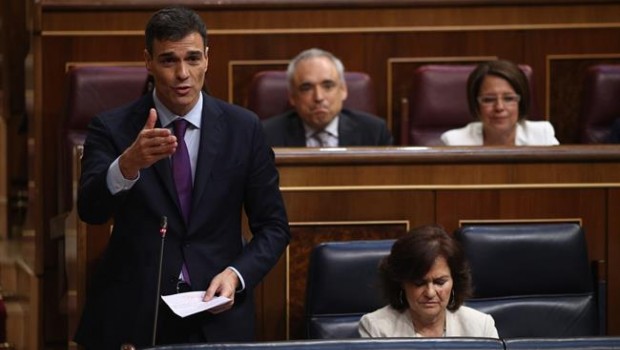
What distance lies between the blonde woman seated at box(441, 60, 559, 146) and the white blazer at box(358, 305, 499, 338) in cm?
76

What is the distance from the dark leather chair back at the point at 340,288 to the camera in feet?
6.22

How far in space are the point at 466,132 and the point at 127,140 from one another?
3.38 ft

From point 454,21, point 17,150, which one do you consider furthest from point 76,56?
point 454,21

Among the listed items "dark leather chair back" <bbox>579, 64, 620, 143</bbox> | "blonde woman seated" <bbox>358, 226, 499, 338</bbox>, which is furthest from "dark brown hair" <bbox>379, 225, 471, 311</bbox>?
"dark leather chair back" <bbox>579, 64, 620, 143</bbox>

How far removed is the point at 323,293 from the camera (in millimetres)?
1896

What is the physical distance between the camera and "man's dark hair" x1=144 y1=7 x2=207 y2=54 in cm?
159

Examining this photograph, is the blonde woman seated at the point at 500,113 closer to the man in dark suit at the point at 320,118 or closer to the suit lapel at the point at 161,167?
the man in dark suit at the point at 320,118

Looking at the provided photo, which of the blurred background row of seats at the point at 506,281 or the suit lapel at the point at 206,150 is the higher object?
the suit lapel at the point at 206,150

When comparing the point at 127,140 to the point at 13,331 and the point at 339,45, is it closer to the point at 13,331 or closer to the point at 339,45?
the point at 13,331

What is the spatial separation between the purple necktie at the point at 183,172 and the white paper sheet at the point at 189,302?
6 centimetres

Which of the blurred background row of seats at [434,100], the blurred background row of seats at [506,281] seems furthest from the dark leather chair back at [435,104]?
the blurred background row of seats at [506,281]

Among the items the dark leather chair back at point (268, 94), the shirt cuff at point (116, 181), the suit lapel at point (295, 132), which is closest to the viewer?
the shirt cuff at point (116, 181)

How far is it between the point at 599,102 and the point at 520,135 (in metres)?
0.44

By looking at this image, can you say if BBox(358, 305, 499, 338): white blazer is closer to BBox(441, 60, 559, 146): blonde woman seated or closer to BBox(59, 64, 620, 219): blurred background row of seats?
BBox(441, 60, 559, 146): blonde woman seated
